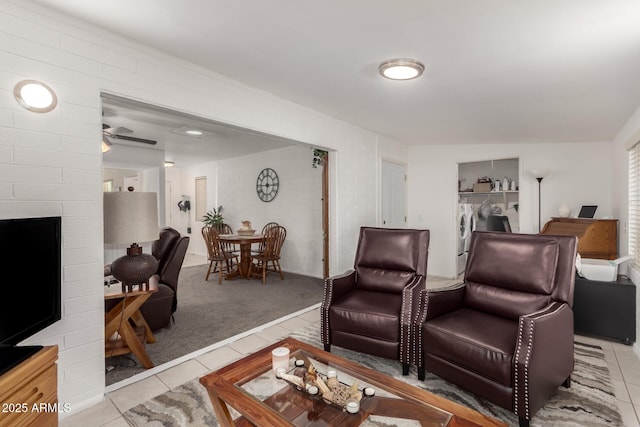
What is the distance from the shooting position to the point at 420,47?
7.14ft

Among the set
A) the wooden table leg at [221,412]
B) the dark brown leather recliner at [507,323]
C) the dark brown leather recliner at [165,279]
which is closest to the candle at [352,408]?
the wooden table leg at [221,412]

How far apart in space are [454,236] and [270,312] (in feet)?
11.1

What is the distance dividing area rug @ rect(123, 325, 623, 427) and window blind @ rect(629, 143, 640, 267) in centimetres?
128

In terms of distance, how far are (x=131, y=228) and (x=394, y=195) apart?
13.5ft

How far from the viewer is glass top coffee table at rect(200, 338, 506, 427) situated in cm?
130

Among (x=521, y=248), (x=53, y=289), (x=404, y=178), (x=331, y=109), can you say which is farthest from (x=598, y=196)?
(x=53, y=289)

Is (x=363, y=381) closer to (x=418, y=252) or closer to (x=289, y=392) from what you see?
(x=289, y=392)

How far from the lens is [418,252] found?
9.61 feet

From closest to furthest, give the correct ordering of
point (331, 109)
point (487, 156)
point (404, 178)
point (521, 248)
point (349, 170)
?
point (521, 248), point (331, 109), point (349, 170), point (487, 156), point (404, 178)

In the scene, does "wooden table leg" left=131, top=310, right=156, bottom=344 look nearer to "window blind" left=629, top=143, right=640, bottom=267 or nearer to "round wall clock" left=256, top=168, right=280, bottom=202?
"round wall clock" left=256, top=168, right=280, bottom=202

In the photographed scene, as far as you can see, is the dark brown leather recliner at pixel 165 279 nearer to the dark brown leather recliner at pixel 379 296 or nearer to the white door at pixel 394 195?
the dark brown leather recliner at pixel 379 296

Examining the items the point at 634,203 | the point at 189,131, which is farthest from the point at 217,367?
the point at 634,203

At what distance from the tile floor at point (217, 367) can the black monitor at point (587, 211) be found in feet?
6.83

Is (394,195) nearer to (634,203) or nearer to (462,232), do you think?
(462,232)
